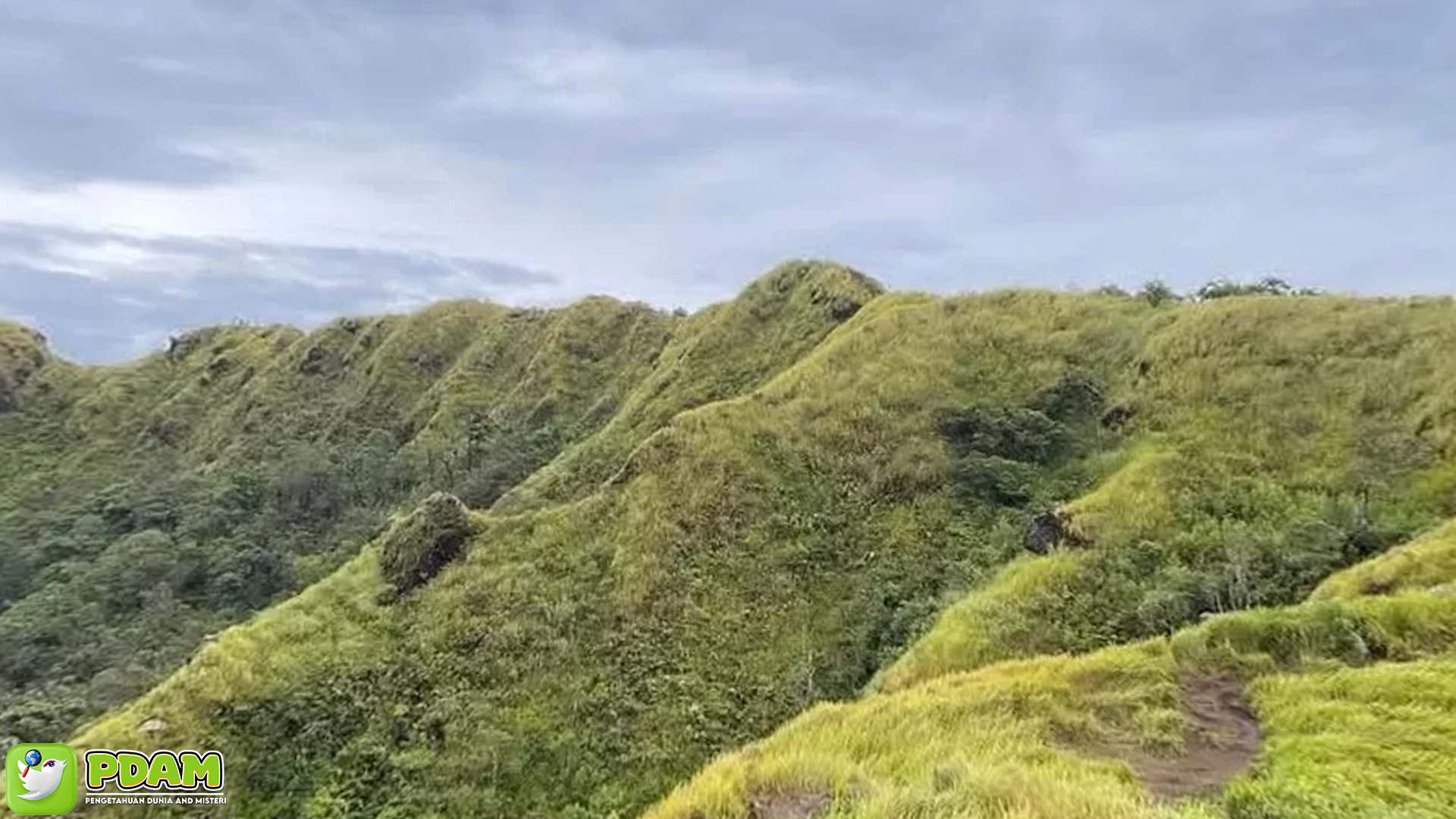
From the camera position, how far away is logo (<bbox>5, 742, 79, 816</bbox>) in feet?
58.2

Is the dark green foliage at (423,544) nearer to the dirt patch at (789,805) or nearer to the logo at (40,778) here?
the logo at (40,778)

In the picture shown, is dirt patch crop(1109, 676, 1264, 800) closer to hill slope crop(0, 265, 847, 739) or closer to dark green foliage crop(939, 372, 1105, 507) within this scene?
dark green foliage crop(939, 372, 1105, 507)

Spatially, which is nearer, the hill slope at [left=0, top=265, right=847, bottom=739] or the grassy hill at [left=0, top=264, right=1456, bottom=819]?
the grassy hill at [left=0, top=264, right=1456, bottom=819]

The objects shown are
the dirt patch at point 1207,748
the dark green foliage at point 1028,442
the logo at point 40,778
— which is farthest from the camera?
the dark green foliage at point 1028,442

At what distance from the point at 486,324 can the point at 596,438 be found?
45683mm

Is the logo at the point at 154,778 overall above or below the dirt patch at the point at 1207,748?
below

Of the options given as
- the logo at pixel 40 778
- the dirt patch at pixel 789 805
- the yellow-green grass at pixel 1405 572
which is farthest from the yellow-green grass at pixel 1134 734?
the logo at pixel 40 778

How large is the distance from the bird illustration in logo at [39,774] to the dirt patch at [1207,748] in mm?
17070

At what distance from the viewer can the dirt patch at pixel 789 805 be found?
370 inches

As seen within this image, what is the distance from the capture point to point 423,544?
34844 mm

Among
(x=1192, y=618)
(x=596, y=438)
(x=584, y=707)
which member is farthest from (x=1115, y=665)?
(x=596, y=438)

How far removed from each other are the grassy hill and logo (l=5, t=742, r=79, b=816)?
282 inches

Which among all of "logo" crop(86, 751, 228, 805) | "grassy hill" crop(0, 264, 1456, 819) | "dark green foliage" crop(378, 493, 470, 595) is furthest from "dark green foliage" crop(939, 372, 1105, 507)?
"logo" crop(86, 751, 228, 805)

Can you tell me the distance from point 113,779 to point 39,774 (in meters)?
6.68
